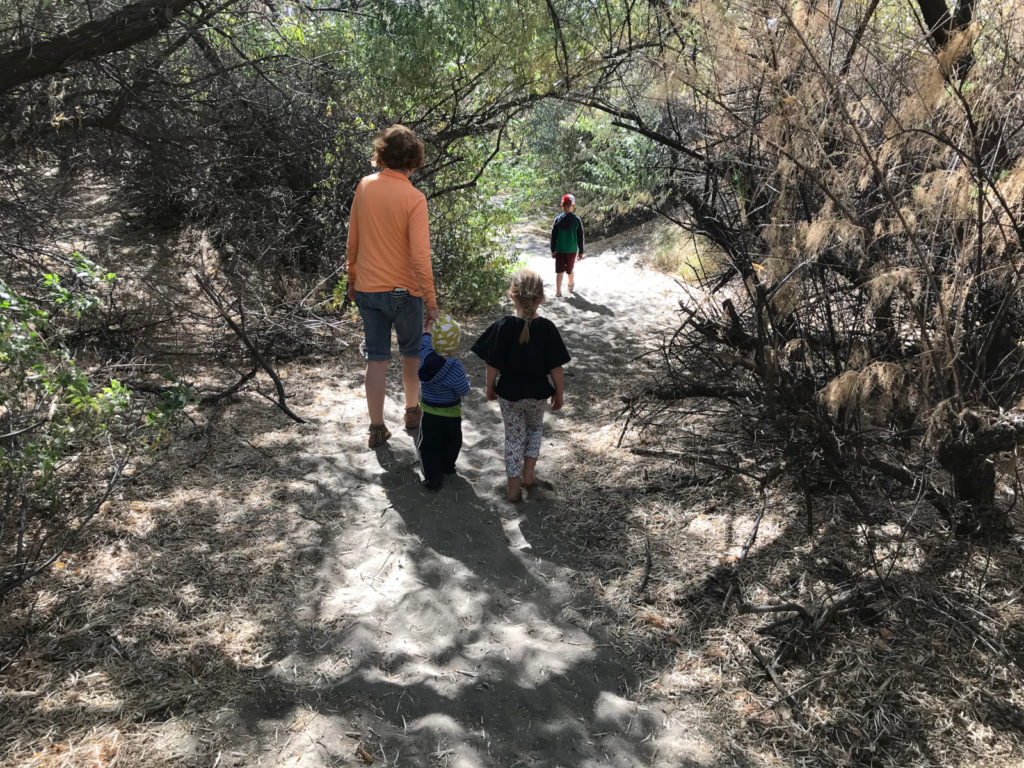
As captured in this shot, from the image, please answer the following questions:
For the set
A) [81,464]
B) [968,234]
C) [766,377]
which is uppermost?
[968,234]

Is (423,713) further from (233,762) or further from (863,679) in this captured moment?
(863,679)

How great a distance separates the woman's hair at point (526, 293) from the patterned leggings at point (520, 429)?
412mm

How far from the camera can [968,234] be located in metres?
2.73

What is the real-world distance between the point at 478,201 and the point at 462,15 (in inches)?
110

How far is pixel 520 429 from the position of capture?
3.99 metres

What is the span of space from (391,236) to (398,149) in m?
0.50

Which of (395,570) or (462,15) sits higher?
(462,15)

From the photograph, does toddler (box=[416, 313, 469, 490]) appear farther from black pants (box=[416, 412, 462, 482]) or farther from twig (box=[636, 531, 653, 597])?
twig (box=[636, 531, 653, 597])

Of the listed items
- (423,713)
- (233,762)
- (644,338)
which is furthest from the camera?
(644,338)

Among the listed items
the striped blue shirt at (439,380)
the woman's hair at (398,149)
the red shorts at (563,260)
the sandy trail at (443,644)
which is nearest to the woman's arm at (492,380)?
the striped blue shirt at (439,380)

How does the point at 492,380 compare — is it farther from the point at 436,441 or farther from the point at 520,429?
the point at 436,441

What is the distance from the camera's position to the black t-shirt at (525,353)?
3770 millimetres

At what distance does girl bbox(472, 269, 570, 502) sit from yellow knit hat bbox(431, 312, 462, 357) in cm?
15

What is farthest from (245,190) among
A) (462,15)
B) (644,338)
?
(644,338)
